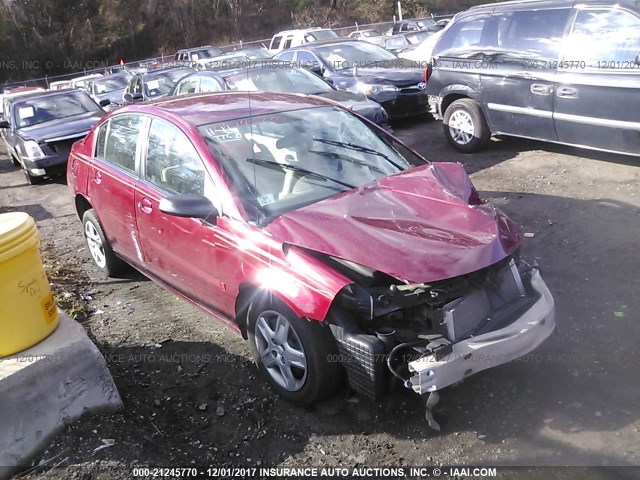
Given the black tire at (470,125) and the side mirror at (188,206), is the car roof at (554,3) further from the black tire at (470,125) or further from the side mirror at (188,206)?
the side mirror at (188,206)

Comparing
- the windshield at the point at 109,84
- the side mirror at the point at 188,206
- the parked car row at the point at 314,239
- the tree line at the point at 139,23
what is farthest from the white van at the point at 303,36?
the tree line at the point at 139,23

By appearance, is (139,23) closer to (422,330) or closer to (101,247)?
(101,247)

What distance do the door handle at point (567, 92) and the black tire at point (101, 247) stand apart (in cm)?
537

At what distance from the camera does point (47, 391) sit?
3295 mm

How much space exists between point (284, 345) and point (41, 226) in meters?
6.22

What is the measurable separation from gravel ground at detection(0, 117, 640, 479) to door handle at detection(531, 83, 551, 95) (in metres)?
2.41

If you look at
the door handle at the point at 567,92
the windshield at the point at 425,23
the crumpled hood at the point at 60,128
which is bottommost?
the crumpled hood at the point at 60,128

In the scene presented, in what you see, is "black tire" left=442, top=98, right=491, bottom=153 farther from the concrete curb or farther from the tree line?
the tree line

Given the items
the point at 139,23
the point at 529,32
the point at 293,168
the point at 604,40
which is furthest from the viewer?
the point at 139,23

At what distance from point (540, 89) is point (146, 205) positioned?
5.21m

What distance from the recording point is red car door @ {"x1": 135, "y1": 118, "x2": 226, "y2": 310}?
388cm

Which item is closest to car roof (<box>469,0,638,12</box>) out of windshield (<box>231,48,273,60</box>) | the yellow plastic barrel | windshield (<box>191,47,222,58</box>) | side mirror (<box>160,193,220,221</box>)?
side mirror (<box>160,193,220,221</box>)

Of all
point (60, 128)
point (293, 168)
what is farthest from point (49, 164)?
point (293, 168)

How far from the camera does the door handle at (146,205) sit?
4.32 m
